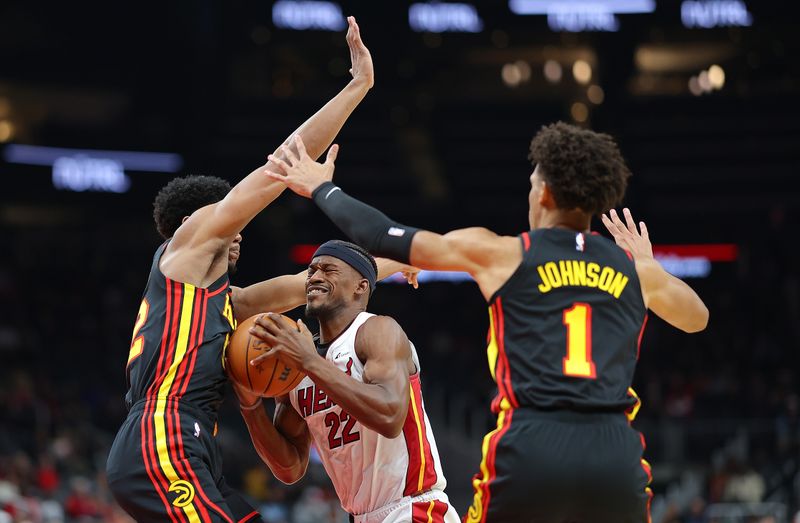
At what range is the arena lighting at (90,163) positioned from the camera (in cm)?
2191

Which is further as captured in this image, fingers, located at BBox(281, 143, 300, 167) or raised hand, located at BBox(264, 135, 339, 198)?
fingers, located at BBox(281, 143, 300, 167)

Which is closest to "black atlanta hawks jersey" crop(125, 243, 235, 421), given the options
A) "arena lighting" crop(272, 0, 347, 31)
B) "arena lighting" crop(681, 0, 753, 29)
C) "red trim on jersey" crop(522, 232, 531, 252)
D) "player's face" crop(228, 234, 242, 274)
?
"player's face" crop(228, 234, 242, 274)

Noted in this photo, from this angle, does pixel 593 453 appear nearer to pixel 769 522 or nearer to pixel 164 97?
pixel 769 522

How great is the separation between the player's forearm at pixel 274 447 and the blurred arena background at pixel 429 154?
40.8 ft

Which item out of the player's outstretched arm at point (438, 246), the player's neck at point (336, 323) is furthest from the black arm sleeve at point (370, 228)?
the player's neck at point (336, 323)

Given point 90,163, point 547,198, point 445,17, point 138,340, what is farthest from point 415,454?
point 90,163

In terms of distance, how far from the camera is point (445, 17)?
63.0 ft

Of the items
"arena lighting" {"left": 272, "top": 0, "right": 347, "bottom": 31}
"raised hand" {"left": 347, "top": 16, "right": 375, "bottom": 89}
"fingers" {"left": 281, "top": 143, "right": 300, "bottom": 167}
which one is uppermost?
"arena lighting" {"left": 272, "top": 0, "right": 347, "bottom": 31}

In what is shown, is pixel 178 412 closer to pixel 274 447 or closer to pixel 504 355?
pixel 274 447

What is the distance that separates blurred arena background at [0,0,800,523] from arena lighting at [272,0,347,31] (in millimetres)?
34

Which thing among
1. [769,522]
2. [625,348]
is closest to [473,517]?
[625,348]

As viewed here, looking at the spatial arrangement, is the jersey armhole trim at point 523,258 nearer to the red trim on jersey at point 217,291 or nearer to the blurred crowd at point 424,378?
the red trim on jersey at point 217,291

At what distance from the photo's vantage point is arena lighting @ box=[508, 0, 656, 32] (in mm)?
18531

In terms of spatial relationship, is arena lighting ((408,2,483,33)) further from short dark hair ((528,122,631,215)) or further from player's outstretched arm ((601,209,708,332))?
short dark hair ((528,122,631,215))
